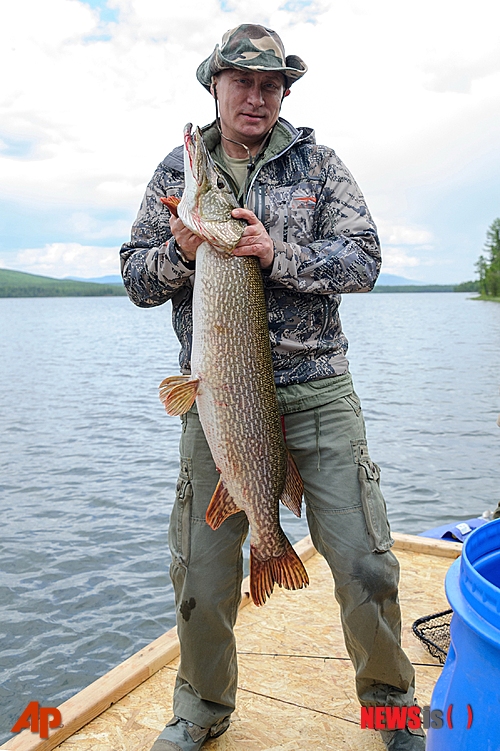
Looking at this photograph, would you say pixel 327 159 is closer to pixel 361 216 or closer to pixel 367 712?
pixel 361 216

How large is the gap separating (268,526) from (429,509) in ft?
22.8

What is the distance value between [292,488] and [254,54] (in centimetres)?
186

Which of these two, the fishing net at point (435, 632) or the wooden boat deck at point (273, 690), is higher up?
the fishing net at point (435, 632)

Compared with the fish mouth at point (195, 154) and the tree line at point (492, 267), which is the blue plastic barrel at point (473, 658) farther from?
the tree line at point (492, 267)

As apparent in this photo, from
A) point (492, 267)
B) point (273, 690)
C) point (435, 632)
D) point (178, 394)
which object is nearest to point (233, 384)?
point (178, 394)

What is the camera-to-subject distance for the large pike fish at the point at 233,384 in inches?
111

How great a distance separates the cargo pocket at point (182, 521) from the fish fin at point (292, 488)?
0.42 metres

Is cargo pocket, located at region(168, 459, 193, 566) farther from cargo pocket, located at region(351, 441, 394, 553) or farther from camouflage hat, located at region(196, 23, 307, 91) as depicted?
camouflage hat, located at region(196, 23, 307, 91)

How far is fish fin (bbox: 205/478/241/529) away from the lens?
2914 millimetres

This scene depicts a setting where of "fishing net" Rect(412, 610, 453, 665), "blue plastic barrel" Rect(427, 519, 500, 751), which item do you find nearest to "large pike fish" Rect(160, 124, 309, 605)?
"blue plastic barrel" Rect(427, 519, 500, 751)

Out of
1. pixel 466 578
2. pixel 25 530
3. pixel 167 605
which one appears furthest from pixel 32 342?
pixel 466 578

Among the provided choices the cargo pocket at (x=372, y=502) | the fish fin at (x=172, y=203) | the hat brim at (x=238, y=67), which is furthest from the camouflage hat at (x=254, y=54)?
the cargo pocket at (x=372, y=502)

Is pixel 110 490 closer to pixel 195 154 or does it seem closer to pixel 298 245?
pixel 298 245

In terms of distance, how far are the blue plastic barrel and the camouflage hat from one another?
2.06 m
